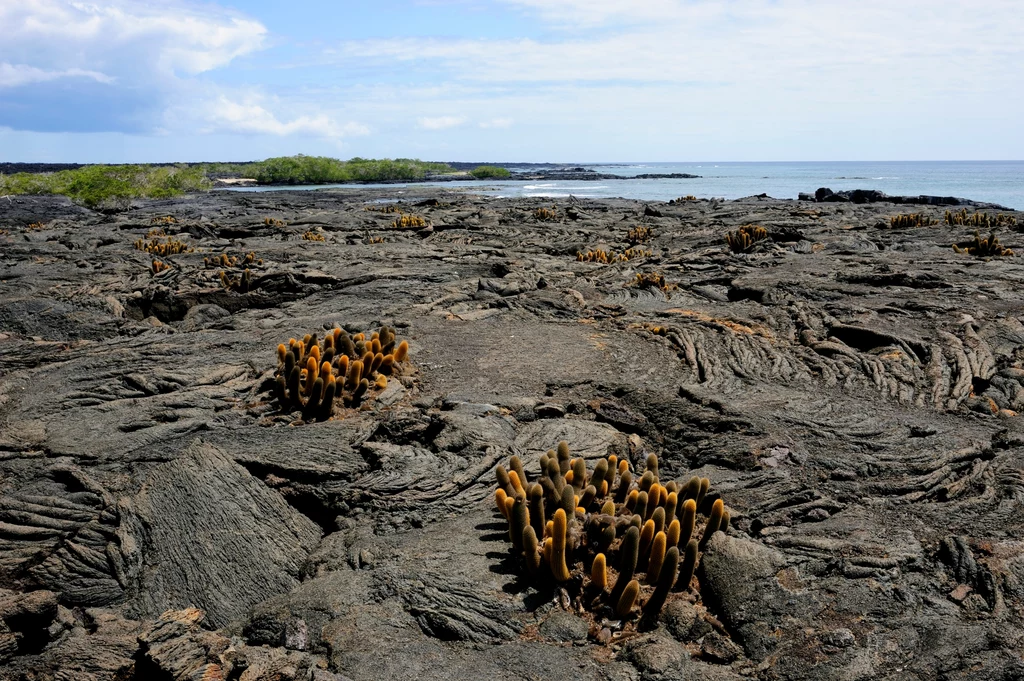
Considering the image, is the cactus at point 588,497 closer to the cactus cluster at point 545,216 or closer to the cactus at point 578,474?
the cactus at point 578,474

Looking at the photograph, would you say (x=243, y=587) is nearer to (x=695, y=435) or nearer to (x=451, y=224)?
(x=695, y=435)

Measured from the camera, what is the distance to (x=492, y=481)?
248 inches

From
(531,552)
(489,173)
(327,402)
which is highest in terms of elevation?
(489,173)

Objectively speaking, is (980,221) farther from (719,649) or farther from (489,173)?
(489,173)

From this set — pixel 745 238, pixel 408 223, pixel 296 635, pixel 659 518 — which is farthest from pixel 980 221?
pixel 296 635

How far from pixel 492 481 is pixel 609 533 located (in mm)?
1535

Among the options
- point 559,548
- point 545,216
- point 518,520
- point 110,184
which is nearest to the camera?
point 559,548

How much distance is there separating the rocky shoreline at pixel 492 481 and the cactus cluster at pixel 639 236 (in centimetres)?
1187

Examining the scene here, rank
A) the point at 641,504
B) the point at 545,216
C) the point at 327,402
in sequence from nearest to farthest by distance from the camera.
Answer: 1. the point at 641,504
2. the point at 327,402
3. the point at 545,216

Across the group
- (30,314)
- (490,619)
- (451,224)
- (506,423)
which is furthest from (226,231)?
(490,619)

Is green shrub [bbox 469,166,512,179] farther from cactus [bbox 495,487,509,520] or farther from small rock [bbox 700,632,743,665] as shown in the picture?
small rock [bbox 700,632,743,665]

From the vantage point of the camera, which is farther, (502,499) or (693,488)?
(693,488)

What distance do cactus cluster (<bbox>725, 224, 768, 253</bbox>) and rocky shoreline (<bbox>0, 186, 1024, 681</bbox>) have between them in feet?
22.5

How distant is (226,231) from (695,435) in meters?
23.3
